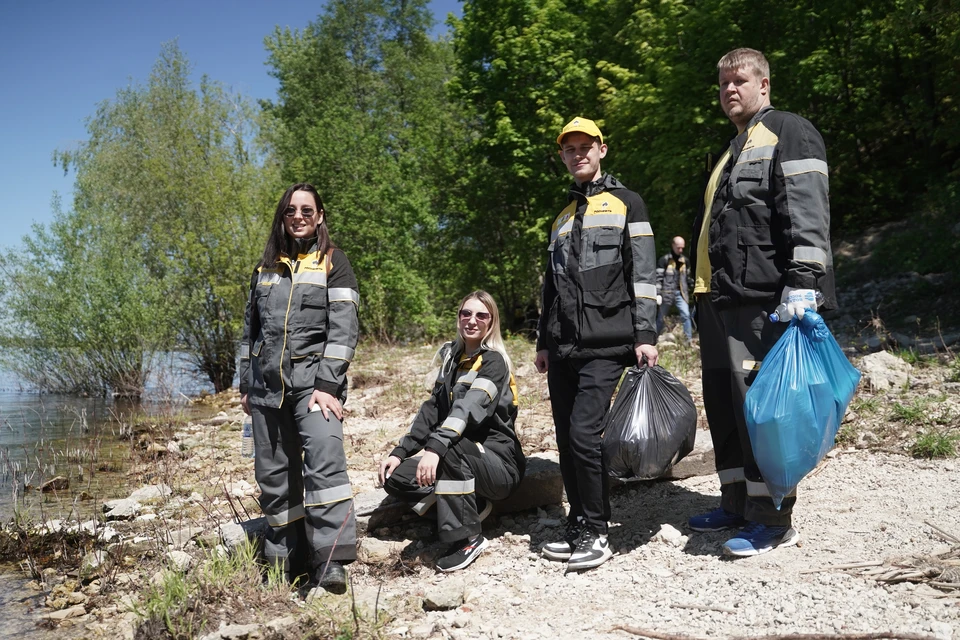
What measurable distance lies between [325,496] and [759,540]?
6.87ft

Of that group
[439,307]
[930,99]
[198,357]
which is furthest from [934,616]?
[439,307]

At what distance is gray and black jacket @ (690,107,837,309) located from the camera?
317 cm

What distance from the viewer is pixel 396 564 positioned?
3.89 meters

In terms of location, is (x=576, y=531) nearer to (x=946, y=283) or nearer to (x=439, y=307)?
(x=946, y=283)

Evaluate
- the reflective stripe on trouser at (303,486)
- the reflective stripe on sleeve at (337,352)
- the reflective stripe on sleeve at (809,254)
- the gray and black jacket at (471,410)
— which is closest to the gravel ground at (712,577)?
the reflective stripe on trouser at (303,486)

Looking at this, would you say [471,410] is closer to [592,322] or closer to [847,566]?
[592,322]

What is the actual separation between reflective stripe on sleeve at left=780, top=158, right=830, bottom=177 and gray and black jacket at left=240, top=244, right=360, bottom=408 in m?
2.13

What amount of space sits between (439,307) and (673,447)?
18.0 m

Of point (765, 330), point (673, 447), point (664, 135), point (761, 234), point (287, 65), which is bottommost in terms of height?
point (673, 447)

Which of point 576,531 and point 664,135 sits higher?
point 664,135

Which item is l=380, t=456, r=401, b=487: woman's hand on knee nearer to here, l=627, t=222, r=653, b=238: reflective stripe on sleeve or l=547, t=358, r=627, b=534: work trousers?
l=547, t=358, r=627, b=534: work trousers

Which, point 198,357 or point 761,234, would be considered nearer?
point 761,234

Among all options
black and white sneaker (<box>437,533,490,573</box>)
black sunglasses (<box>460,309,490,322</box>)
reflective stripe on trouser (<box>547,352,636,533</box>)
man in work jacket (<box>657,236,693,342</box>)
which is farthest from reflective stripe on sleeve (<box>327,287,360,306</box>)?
man in work jacket (<box>657,236,693,342</box>)

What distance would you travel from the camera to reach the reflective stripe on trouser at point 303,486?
3.55m
